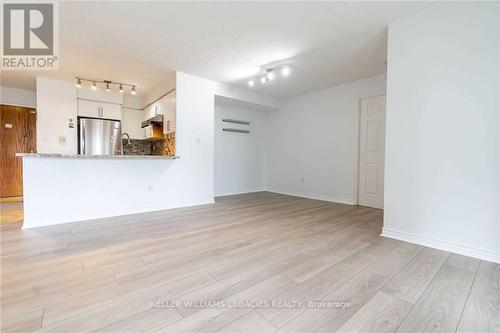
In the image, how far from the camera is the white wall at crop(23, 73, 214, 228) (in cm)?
290

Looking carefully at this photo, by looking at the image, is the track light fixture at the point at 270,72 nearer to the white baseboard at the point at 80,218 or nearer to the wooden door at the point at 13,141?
the white baseboard at the point at 80,218

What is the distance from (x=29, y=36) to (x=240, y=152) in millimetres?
4278

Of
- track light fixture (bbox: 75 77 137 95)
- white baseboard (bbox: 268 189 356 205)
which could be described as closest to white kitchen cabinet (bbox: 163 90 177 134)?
track light fixture (bbox: 75 77 137 95)

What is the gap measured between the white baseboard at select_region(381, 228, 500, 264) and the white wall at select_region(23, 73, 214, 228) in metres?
3.23

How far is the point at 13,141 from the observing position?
4898 millimetres

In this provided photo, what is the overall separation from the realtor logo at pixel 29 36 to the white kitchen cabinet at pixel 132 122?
177cm

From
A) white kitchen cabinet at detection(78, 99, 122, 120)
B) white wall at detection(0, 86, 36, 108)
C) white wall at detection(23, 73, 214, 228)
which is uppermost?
white wall at detection(0, 86, 36, 108)

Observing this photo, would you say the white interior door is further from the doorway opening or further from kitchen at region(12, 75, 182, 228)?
the doorway opening

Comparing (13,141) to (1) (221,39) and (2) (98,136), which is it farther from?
(1) (221,39)

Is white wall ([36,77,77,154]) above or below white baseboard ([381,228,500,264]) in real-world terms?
above

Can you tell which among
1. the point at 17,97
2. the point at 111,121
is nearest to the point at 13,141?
the point at 17,97

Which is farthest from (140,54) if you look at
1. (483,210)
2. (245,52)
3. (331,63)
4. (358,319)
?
(483,210)

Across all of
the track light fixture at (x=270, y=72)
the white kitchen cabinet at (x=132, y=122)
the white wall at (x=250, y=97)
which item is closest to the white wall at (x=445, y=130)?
the track light fixture at (x=270, y=72)

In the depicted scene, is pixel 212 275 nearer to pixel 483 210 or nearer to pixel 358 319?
pixel 358 319
